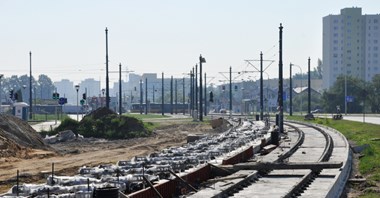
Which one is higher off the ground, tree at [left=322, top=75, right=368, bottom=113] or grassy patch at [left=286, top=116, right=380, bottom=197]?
tree at [left=322, top=75, right=368, bottom=113]

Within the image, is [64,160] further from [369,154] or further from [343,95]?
[343,95]

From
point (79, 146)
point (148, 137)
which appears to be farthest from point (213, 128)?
point (79, 146)

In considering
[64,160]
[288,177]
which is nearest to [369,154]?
[288,177]

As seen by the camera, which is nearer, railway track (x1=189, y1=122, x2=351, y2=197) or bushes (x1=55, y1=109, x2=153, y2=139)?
railway track (x1=189, y1=122, x2=351, y2=197)

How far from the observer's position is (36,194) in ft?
70.9

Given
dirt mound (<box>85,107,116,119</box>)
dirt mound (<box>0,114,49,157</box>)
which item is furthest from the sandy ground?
dirt mound (<box>85,107,116,119</box>)

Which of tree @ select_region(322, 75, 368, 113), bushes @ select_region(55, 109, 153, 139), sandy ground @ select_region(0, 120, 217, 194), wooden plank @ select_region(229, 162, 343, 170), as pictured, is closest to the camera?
sandy ground @ select_region(0, 120, 217, 194)

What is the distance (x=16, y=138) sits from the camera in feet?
155

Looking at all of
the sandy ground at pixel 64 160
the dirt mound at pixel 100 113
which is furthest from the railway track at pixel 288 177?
the dirt mound at pixel 100 113

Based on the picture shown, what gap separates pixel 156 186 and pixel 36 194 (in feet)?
10.9

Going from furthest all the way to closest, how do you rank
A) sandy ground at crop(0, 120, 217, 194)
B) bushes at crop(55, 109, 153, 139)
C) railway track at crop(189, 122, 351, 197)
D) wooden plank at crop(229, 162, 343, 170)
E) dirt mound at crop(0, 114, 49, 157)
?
bushes at crop(55, 109, 153, 139)
dirt mound at crop(0, 114, 49, 157)
wooden plank at crop(229, 162, 343, 170)
sandy ground at crop(0, 120, 217, 194)
railway track at crop(189, 122, 351, 197)

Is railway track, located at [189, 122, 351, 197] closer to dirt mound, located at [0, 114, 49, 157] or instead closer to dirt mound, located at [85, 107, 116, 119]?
dirt mound, located at [0, 114, 49, 157]

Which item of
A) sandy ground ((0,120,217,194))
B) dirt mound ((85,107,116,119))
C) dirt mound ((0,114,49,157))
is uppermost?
dirt mound ((85,107,116,119))

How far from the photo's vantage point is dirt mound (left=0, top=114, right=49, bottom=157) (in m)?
42.4
